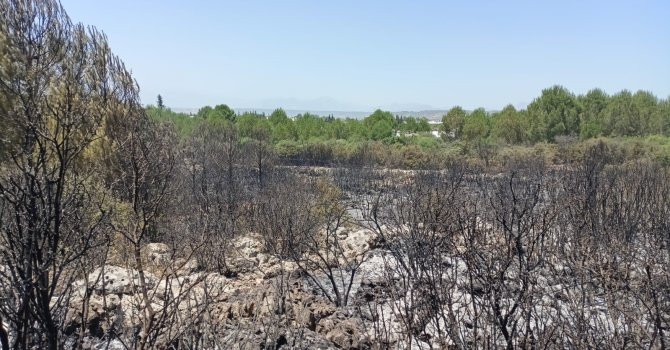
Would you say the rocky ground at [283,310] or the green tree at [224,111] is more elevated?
the green tree at [224,111]

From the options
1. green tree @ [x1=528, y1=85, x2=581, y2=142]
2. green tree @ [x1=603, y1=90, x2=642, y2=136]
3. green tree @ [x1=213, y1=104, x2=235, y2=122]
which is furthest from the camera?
green tree @ [x1=213, y1=104, x2=235, y2=122]

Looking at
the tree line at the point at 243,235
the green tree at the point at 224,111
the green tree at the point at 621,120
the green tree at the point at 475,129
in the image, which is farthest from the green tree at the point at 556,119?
the green tree at the point at 224,111

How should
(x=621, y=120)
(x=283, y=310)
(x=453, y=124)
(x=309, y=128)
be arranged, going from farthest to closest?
(x=309, y=128), (x=453, y=124), (x=621, y=120), (x=283, y=310)

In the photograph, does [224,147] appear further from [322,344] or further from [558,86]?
[558,86]

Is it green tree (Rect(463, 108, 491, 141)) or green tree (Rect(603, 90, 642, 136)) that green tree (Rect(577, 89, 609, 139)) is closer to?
green tree (Rect(603, 90, 642, 136))

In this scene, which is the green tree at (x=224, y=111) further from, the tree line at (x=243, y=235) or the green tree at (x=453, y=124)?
the tree line at (x=243, y=235)

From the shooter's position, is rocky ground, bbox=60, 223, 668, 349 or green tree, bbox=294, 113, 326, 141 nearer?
rocky ground, bbox=60, 223, 668, 349

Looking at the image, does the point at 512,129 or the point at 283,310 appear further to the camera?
the point at 512,129

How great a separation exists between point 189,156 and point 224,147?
82.6 inches

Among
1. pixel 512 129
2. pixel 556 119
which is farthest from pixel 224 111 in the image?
pixel 556 119

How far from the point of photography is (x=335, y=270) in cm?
1345

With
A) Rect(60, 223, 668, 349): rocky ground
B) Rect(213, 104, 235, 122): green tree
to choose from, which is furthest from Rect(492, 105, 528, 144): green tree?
Rect(60, 223, 668, 349): rocky ground

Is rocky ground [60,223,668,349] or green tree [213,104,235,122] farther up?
green tree [213,104,235,122]

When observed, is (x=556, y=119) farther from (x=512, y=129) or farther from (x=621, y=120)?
(x=621, y=120)
